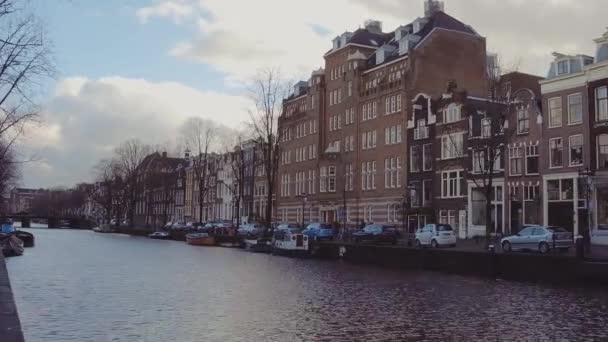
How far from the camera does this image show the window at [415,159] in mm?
75875

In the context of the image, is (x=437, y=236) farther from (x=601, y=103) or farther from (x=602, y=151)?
(x=601, y=103)

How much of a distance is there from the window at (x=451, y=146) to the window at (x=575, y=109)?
1295 centimetres

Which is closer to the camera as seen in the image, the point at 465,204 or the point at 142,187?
the point at 465,204

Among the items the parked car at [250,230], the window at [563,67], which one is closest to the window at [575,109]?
the window at [563,67]

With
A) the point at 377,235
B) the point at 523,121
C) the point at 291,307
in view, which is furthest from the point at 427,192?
the point at 291,307

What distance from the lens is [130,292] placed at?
104 feet

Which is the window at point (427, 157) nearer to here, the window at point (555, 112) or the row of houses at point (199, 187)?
the window at point (555, 112)

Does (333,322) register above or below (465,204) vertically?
below

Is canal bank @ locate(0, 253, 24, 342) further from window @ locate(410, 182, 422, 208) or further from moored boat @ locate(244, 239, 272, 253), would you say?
window @ locate(410, 182, 422, 208)

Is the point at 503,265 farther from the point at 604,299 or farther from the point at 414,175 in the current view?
the point at 414,175

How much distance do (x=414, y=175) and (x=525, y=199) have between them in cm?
1863

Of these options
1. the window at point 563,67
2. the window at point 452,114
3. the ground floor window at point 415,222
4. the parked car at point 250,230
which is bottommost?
the parked car at point 250,230

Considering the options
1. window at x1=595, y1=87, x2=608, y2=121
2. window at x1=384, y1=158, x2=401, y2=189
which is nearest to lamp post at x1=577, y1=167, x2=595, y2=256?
window at x1=595, y1=87, x2=608, y2=121

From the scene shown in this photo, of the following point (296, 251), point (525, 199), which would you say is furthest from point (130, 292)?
point (525, 199)
